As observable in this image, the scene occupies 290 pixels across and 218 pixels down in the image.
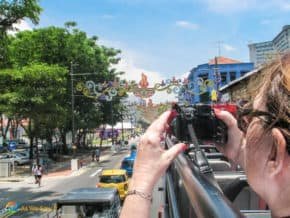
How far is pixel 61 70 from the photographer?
102 ft

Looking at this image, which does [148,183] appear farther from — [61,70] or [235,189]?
[61,70]

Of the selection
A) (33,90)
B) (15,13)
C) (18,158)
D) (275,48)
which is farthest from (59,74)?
(275,48)

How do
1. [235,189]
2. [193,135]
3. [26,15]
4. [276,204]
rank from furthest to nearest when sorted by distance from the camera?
[26,15] → [235,189] → [193,135] → [276,204]

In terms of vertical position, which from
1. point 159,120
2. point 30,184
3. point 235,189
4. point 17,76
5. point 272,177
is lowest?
point 30,184

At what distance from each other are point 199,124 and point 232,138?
25 centimetres

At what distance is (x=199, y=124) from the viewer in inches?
84.2

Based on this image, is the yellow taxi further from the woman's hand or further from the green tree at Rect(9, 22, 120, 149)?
the woman's hand

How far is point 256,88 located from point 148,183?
0.56m

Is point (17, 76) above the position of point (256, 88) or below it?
above

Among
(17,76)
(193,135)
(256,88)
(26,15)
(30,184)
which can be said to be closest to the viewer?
(256,88)

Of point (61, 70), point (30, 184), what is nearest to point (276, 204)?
point (61, 70)

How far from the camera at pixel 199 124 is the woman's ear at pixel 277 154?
69 centimetres

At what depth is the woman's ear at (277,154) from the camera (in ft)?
4.17

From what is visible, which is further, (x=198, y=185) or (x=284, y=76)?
(x=198, y=185)
